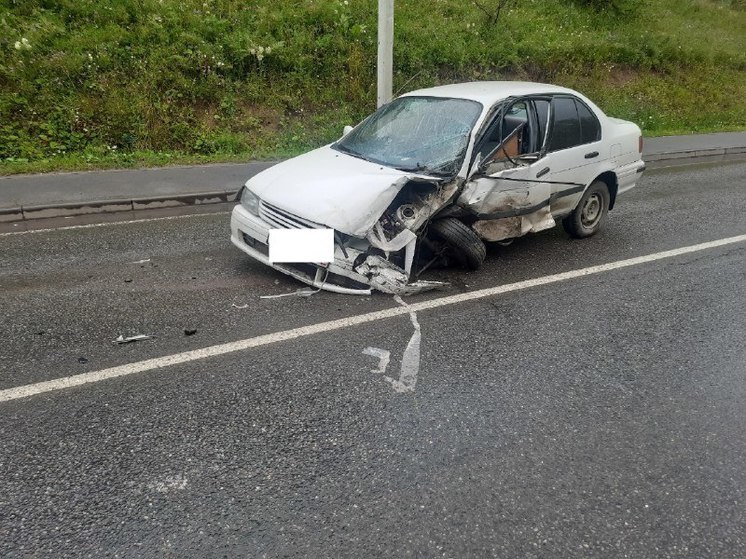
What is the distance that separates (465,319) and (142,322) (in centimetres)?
253

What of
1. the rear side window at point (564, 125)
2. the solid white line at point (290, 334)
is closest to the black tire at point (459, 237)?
the solid white line at point (290, 334)

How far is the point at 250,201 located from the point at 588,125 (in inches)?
149

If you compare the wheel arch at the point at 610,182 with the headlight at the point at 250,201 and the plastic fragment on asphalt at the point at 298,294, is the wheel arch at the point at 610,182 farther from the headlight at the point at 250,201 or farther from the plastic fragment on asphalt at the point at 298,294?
the headlight at the point at 250,201

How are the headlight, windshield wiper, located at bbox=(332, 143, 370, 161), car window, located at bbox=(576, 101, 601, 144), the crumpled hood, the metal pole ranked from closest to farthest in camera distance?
the crumpled hood < the headlight < windshield wiper, located at bbox=(332, 143, 370, 161) < car window, located at bbox=(576, 101, 601, 144) < the metal pole

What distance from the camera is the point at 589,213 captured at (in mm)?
6488

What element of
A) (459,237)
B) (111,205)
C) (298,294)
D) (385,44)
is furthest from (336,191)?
(385,44)

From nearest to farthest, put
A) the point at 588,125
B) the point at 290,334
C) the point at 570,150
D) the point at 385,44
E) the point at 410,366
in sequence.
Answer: the point at 410,366 → the point at 290,334 → the point at 570,150 → the point at 588,125 → the point at 385,44

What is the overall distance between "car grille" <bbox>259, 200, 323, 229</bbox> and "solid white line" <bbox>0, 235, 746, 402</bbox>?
2.71 ft

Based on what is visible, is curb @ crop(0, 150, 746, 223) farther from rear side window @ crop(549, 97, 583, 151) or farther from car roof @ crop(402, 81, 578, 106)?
rear side window @ crop(549, 97, 583, 151)

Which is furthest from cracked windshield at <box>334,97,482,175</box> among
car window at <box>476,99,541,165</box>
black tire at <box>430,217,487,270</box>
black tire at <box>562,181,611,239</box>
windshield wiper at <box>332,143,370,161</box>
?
black tire at <box>562,181,611,239</box>

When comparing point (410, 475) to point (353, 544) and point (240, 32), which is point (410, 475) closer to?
point (353, 544)

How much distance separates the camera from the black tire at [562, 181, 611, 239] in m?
6.28

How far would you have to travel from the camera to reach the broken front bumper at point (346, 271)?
4570 millimetres

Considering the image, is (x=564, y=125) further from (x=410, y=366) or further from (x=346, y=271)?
(x=410, y=366)
